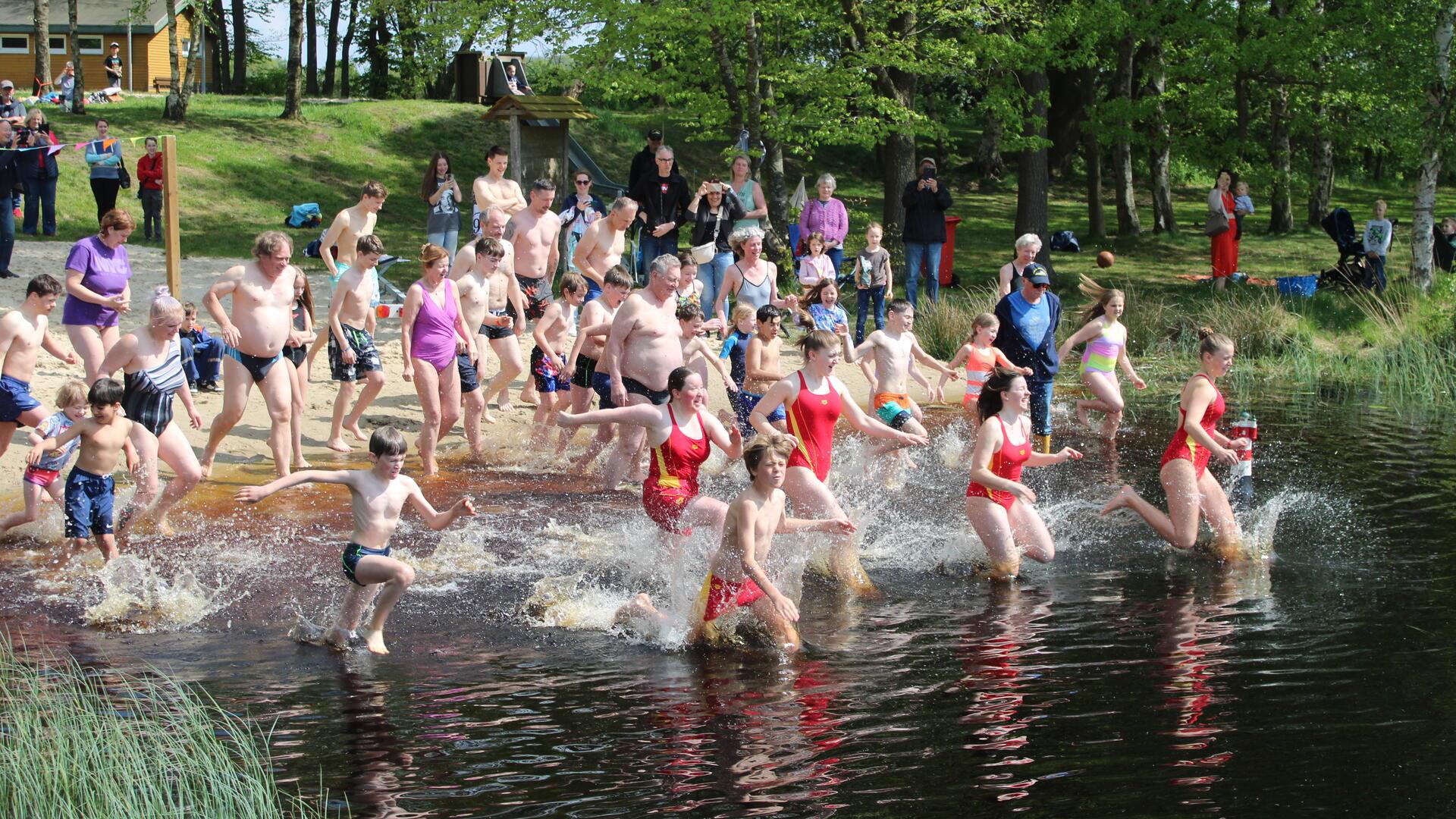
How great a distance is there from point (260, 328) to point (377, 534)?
10.8 feet

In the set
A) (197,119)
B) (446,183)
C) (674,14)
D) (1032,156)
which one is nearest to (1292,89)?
(1032,156)

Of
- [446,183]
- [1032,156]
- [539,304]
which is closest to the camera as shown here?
[539,304]

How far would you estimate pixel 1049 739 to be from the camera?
6121mm

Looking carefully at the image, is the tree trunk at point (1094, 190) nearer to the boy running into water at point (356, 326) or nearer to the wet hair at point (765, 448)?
the boy running into water at point (356, 326)

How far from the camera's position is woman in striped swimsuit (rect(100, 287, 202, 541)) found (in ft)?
29.9

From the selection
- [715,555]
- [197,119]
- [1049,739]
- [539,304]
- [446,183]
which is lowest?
[1049,739]

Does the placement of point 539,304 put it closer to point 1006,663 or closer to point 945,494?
point 945,494

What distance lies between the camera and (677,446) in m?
8.22

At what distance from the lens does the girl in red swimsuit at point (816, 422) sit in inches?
341

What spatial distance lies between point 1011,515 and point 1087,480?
2865 millimetres

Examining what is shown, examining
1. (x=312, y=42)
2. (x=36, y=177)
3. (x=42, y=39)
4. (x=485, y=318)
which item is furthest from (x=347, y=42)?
(x=485, y=318)

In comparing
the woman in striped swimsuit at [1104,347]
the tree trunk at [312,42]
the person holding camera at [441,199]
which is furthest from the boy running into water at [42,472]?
the tree trunk at [312,42]

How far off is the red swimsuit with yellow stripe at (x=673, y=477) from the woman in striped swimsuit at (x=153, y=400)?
→ 3.06 metres

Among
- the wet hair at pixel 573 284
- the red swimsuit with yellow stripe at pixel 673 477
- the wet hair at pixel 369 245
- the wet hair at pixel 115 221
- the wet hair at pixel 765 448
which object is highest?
the wet hair at pixel 115 221
